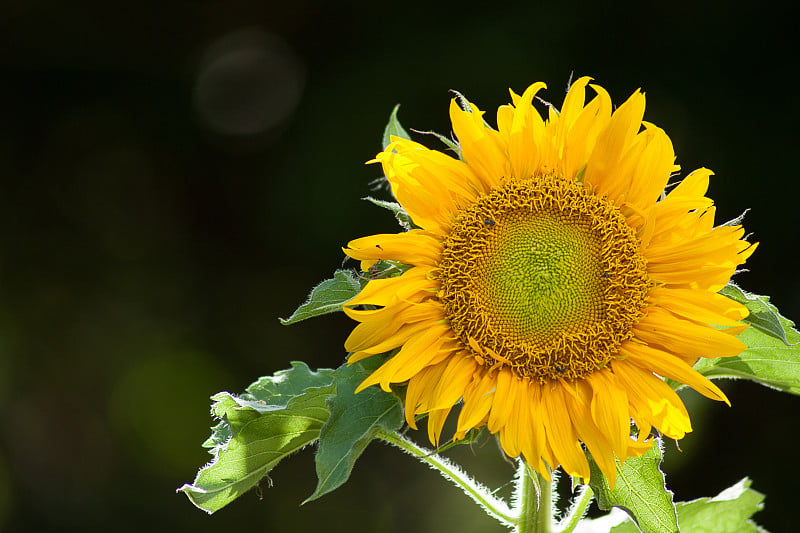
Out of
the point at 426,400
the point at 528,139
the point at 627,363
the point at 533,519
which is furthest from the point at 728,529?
the point at 528,139

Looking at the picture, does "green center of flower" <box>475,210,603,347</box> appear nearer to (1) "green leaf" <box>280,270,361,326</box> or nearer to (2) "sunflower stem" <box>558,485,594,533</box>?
(1) "green leaf" <box>280,270,361,326</box>

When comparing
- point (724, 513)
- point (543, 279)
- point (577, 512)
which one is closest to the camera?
point (543, 279)

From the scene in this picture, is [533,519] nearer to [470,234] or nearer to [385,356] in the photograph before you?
[385,356]

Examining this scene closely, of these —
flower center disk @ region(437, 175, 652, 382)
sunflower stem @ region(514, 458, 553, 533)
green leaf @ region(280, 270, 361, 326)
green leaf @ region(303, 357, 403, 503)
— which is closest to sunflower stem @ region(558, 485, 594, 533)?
sunflower stem @ region(514, 458, 553, 533)

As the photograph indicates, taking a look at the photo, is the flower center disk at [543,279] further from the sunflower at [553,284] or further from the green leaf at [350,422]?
the green leaf at [350,422]

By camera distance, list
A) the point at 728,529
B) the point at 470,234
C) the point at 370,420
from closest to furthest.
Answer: the point at 370,420 < the point at 470,234 < the point at 728,529

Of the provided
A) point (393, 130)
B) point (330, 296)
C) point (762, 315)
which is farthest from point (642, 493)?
point (393, 130)

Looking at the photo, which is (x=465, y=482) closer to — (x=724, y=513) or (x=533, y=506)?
(x=533, y=506)
